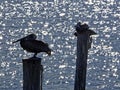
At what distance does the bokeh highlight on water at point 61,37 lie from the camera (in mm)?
47938

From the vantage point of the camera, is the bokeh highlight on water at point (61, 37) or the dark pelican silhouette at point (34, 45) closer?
the dark pelican silhouette at point (34, 45)

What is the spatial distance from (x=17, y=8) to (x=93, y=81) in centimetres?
5491

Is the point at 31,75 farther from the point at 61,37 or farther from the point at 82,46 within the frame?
the point at 61,37

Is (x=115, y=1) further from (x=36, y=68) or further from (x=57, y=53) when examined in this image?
(x=36, y=68)

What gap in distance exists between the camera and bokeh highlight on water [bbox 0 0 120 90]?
1887 inches

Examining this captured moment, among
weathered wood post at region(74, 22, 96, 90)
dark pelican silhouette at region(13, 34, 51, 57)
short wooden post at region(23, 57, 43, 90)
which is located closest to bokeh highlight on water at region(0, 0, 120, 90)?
weathered wood post at region(74, 22, 96, 90)

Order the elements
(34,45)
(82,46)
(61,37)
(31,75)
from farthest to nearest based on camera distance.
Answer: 1. (61,37)
2. (82,46)
3. (34,45)
4. (31,75)

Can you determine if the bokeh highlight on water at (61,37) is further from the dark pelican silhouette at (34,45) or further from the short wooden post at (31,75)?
the short wooden post at (31,75)

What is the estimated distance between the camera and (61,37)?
6681 cm

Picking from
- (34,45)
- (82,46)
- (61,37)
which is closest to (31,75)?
(34,45)

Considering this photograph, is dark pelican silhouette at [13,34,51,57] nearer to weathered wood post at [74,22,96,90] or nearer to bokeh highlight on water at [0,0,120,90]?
weathered wood post at [74,22,96,90]

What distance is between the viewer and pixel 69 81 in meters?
47.2

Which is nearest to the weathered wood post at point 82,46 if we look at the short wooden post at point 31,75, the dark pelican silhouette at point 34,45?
the dark pelican silhouette at point 34,45

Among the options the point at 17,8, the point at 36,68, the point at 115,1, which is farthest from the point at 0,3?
the point at 36,68
